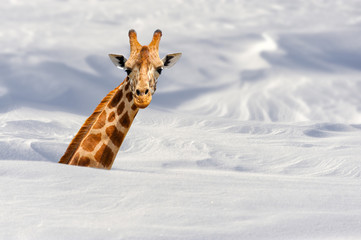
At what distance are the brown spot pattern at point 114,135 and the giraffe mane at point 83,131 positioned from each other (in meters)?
0.49

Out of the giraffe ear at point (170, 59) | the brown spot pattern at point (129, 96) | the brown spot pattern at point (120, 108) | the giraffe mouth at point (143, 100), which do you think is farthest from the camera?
the brown spot pattern at point (120, 108)

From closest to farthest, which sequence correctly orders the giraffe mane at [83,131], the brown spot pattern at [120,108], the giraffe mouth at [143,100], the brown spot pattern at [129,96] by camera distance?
the giraffe mouth at [143,100] < the brown spot pattern at [129,96] < the brown spot pattern at [120,108] < the giraffe mane at [83,131]

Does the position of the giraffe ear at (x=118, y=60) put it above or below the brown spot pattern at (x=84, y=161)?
above

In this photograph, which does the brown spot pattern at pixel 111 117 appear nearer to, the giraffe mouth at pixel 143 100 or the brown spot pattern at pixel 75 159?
the brown spot pattern at pixel 75 159

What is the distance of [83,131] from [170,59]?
2.07 m

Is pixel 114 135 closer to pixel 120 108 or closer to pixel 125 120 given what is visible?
pixel 125 120

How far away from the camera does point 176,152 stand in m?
13.2

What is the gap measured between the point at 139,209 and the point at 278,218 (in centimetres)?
143

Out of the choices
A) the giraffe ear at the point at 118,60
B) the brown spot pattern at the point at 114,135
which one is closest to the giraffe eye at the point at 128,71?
the giraffe ear at the point at 118,60

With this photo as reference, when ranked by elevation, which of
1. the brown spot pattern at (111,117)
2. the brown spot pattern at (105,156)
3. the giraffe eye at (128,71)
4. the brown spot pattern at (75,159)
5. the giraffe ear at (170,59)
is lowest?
the brown spot pattern at (75,159)

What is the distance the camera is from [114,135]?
740 cm

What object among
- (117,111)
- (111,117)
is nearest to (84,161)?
(111,117)

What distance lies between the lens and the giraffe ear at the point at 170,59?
6988mm

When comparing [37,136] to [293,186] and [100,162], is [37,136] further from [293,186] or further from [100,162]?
[293,186]
